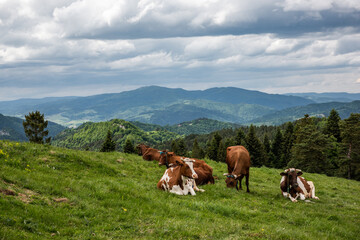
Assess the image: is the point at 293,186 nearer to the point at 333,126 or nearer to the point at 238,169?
the point at 238,169

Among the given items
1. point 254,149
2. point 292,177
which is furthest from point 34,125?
point 254,149

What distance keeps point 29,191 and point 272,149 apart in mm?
85142

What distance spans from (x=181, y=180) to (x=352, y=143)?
49.5 m

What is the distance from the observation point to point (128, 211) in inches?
415

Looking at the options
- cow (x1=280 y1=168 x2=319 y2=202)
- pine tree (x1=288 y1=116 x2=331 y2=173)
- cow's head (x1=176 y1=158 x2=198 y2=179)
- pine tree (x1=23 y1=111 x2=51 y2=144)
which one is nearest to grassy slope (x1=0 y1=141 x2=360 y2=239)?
cow (x1=280 y1=168 x2=319 y2=202)

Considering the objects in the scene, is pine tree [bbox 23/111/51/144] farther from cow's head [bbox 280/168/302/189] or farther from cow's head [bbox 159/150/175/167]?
cow's head [bbox 280/168/302/189]

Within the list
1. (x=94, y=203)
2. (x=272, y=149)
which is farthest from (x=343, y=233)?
(x=272, y=149)

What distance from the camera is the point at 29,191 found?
10625 mm

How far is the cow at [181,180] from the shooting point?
15078 millimetres

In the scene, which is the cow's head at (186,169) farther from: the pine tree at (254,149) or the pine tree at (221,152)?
the pine tree at (221,152)

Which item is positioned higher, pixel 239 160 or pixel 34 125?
pixel 239 160

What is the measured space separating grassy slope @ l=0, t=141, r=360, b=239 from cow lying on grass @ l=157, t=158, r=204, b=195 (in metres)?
0.79

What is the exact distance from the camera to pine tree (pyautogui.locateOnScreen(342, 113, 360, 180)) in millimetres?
50525

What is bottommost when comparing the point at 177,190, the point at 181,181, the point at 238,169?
the point at 177,190
